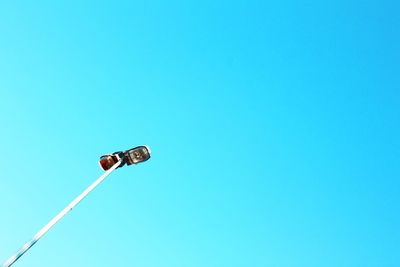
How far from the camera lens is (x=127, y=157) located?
8.43m

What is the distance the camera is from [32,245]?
5.96 m

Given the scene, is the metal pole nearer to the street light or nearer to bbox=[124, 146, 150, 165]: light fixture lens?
the street light

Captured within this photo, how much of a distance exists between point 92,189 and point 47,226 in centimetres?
127

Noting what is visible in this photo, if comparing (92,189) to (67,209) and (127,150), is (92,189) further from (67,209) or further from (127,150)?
(127,150)

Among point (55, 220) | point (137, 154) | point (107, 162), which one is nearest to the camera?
point (55, 220)

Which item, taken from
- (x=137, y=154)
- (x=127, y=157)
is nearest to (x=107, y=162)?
(x=127, y=157)

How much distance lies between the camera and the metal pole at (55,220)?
218 inches

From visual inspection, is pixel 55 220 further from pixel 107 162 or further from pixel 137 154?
pixel 137 154

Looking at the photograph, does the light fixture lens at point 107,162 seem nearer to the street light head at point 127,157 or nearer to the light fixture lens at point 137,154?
the street light head at point 127,157

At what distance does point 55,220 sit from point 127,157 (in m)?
2.33

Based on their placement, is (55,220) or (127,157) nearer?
(55,220)

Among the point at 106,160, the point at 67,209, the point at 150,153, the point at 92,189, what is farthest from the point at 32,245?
the point at 150,153

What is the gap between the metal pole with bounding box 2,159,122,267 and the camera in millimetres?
5527

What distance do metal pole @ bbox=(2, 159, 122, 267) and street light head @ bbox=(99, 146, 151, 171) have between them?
0.39 ft
